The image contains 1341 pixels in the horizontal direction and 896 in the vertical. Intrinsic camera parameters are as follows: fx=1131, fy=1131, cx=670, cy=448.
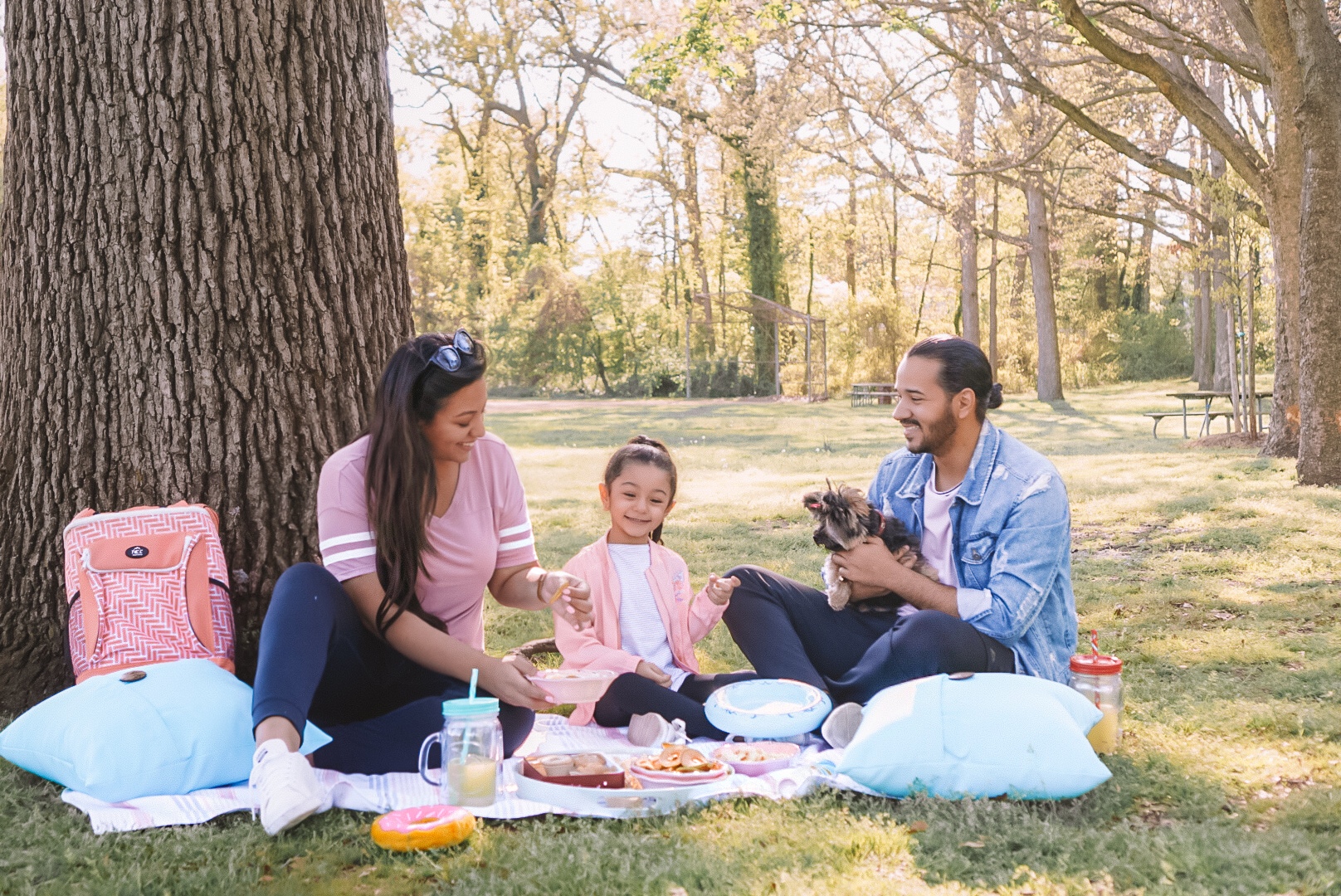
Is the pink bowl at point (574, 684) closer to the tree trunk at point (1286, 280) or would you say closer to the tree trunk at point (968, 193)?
the tree trunk at point (1286, 280)

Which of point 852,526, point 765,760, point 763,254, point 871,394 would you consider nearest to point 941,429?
point 852,526

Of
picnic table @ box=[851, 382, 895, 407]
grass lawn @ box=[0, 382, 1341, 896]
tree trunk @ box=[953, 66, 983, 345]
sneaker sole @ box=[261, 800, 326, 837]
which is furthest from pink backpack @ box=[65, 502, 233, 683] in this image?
picnic table @ box=[851, 382, 895, 407]

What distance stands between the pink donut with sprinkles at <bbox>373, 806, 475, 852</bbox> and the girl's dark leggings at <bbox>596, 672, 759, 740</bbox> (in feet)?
3.11

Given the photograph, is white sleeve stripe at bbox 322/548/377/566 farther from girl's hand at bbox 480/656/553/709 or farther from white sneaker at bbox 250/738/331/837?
white sneaker at bbox 250/738/331/837

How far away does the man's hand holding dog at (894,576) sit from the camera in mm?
3375

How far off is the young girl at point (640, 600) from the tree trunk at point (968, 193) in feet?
45.7

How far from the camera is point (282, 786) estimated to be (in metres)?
2.56

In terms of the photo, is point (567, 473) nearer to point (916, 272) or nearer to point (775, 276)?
point (775, 276)

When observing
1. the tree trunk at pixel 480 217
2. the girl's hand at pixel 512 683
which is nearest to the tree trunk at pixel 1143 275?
the tree trunk at pixel 480 217

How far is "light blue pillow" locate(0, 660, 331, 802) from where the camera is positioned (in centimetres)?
289

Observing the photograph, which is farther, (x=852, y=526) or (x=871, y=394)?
(x=871, y=394)

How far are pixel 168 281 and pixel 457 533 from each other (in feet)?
4.21

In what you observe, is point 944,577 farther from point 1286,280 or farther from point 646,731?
point 1286,280

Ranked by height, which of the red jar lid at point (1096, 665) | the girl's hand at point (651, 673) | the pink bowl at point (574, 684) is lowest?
the girl's hand at point (651, 673)
